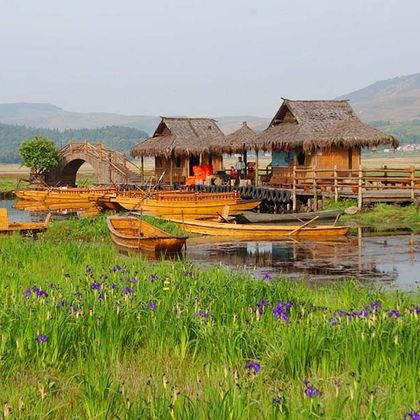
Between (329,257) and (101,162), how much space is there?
35.3 meters

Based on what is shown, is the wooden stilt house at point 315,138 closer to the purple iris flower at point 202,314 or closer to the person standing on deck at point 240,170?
the person standing on deck at point 240,170

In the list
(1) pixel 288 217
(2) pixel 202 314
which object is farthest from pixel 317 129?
(2) pixel 202 314

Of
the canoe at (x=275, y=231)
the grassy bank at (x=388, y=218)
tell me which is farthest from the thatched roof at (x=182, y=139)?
the canoe at (x=275, y=231)

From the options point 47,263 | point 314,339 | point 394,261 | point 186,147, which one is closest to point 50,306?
point 314,339

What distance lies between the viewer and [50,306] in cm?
766

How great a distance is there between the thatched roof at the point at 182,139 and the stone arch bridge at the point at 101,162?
7.27ft

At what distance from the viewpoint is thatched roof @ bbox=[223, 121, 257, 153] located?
135ft

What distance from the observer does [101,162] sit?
53.9m

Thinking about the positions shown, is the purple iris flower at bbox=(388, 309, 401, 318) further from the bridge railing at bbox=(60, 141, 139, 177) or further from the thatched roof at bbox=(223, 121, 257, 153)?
the bridge railing at bbox=(60, 141, 139, 177)

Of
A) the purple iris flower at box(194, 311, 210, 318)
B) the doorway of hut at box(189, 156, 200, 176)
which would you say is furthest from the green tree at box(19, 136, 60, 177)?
the purple iris flower at box(194, 311, 210, 318)

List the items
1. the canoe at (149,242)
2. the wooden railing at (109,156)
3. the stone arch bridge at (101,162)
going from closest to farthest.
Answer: the canoe at (149,242) < the stone arch bridge at (101,162) < the wooden railing at (109,156)

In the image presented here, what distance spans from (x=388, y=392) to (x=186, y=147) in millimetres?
41812

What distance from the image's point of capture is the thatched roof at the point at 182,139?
4656 cm

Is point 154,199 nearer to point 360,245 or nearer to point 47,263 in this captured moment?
point 360,245
